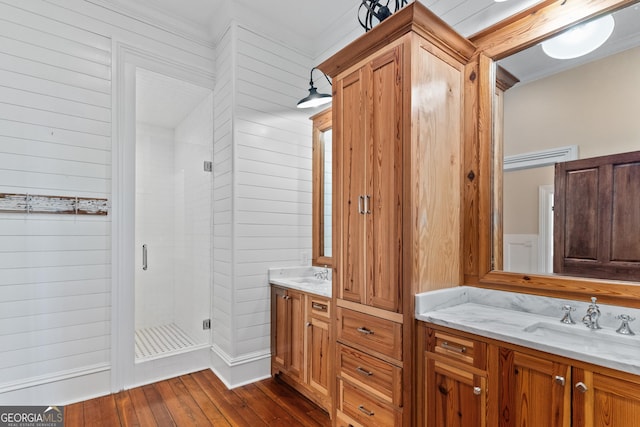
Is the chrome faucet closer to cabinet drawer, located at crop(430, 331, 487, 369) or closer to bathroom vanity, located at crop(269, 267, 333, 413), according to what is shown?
cabinet drawer, located at crop(430, 331, 487, 369)

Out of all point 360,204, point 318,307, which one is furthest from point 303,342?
point 360,204

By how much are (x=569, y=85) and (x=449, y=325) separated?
135 cm

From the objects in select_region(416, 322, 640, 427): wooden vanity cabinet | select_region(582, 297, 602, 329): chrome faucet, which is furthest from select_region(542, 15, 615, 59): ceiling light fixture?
select_region(416, 322, 640, 427): wooden vanity cabinet

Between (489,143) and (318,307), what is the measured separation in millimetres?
1581

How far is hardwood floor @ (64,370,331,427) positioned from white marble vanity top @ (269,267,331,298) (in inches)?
34.6

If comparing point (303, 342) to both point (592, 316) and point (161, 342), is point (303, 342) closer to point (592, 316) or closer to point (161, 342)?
point (161, 342)

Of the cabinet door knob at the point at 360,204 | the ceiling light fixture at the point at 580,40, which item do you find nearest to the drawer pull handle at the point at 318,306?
the cabinet door knob at the point at 360,204

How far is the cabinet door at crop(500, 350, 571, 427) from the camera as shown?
1.21 meters

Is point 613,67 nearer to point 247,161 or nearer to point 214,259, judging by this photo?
point 247,161

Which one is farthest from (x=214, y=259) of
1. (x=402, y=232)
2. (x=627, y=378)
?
(x=627, y=378)

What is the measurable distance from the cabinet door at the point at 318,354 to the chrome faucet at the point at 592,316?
148 centimetres

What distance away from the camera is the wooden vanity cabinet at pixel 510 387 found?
113 cm

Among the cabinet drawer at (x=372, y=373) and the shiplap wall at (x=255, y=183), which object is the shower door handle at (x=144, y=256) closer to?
the shiplap wall at (x=255, y=183)

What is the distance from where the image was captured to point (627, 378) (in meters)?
1.09
